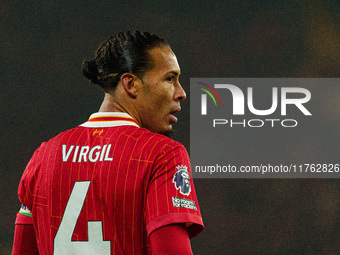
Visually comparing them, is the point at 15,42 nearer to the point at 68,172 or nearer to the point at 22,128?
the point at 22,128

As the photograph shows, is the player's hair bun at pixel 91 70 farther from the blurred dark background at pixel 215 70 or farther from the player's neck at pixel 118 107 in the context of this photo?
the blurred dark background at pixel 215 70

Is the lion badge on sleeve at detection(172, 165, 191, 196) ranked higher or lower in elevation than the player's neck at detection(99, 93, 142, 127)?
lower

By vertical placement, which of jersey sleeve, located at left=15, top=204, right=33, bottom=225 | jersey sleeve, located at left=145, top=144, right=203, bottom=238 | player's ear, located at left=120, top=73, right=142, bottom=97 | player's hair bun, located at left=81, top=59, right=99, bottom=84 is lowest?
jersey sleeve, located at left=15, top=204, right=33, bottom=225

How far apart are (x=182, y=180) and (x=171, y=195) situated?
0.11ft

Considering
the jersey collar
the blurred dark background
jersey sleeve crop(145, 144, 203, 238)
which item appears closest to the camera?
jersey sleeve crop(145, 144, 203, 238)

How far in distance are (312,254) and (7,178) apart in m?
2.15

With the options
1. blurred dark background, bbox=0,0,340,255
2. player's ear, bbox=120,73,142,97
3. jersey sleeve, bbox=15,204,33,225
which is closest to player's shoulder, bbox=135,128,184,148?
Answer: player's ear, bbox=120,73,142,97

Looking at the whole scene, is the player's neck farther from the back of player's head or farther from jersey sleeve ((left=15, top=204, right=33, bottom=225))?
jersey sleeve ((left=15, top=204, right=33, bottom=225))

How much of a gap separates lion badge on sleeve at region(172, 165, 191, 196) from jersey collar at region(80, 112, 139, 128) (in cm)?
15

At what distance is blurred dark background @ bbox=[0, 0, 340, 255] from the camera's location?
10.8 feet

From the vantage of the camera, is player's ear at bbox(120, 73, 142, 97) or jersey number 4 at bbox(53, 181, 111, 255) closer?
jersey number 4 at bbox(53, 181, 111, 255)

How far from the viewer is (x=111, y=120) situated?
36.4 inches

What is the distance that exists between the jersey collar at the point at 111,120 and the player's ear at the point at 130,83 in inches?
1.8

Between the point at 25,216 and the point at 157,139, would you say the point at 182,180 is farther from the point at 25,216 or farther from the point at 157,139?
the point at 25,216
